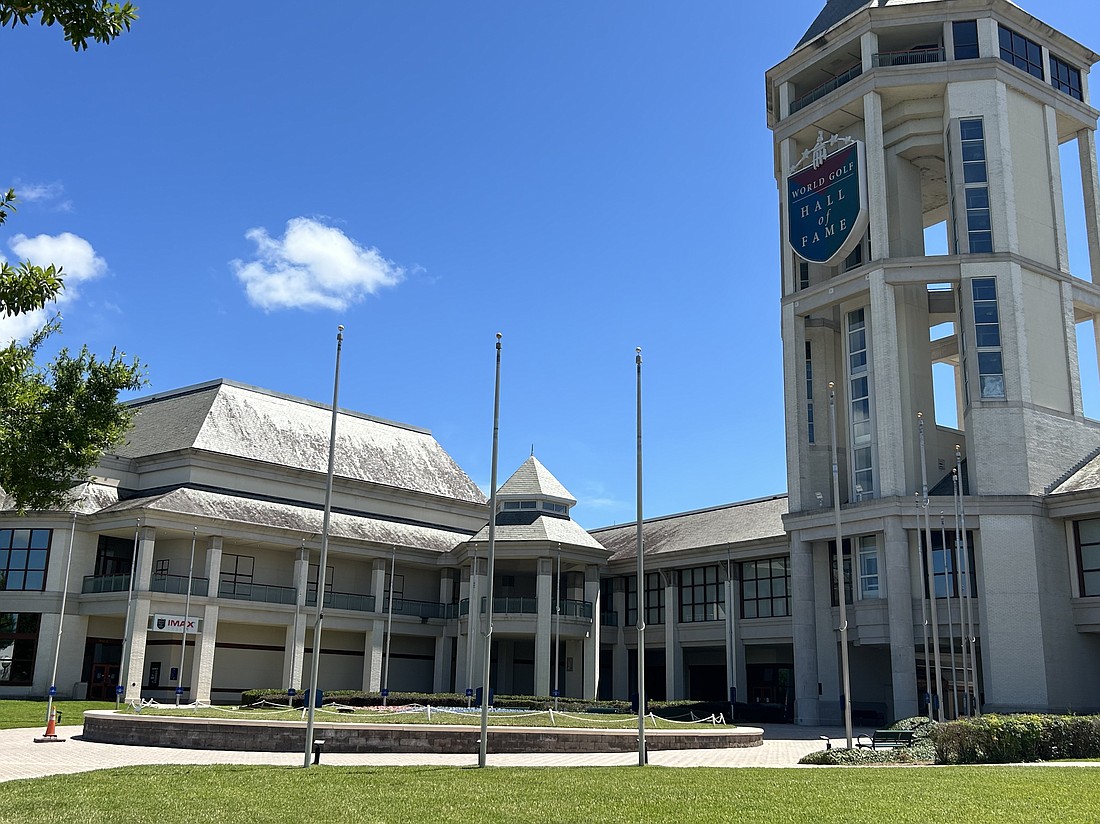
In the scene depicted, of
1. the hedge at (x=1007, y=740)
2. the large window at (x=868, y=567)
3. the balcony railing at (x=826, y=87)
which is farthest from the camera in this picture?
the balcony railing at (x=826, y=87)

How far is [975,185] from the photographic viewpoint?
160 feet

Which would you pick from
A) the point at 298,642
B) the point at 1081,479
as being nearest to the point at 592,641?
the point at 298,642

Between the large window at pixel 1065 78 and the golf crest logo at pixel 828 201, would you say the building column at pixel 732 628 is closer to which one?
the golf crest logo at pixel 828 201

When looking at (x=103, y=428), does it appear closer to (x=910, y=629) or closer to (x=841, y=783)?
(x=841, y=783)

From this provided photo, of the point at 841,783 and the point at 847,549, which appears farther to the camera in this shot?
the point at 847,549

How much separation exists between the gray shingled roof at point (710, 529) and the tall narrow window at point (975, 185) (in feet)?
56.8

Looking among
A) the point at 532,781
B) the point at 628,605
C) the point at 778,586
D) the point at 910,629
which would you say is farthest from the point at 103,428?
the point at 628,605

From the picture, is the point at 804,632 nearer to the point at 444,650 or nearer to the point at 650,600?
the point at 650,600

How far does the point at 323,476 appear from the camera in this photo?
62531 millimetres

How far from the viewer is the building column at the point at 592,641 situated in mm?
56562

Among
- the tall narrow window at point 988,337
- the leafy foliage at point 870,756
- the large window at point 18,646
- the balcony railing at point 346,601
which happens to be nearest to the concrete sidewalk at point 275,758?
the leafy foliage at point 870,756

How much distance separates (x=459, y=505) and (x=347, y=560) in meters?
9.92

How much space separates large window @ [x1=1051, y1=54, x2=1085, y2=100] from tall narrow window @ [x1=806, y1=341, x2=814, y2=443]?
59.8 feet

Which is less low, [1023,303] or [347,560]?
[1023,303]
